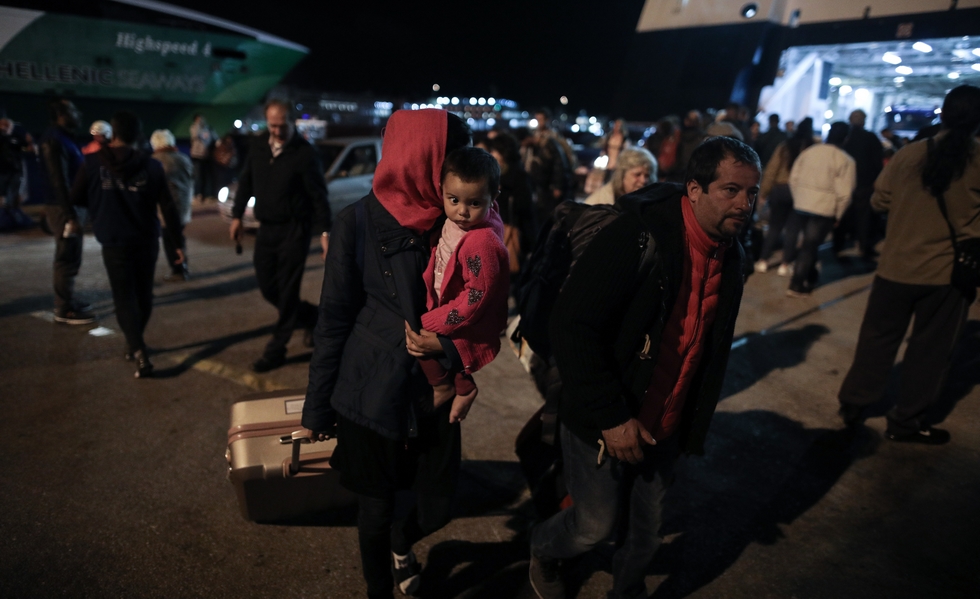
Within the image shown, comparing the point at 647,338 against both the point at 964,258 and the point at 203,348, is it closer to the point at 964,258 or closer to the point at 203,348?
the point at 964,258

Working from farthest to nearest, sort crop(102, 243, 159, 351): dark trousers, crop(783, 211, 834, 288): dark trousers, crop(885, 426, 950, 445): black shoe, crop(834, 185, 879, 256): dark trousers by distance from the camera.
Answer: crop(834, 185, 879, 256): dark trousers
crop(783, 211, 834, 288): dark trousers
crop(102, 243, 159, 351): dark trousers
crop(885, 426, 950, 445): black shoe

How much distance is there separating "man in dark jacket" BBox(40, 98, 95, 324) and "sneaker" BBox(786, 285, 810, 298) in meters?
7.55

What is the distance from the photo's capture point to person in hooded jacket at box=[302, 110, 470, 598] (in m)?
1.95

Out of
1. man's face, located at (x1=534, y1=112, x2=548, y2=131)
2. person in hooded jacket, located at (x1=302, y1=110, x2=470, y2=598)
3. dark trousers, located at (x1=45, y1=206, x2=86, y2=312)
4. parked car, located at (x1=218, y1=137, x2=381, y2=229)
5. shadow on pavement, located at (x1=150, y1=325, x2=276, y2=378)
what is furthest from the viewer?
parked car, located at (x1=218, y1=137, x2=381, y2=229)

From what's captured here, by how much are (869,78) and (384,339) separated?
18.2 metres

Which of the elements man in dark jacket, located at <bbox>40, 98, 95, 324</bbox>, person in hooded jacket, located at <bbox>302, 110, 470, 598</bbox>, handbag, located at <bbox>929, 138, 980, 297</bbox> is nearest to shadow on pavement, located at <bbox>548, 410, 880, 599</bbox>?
person in hooded jacket, located at <bbox>302, 110, 470, 598</bbox>

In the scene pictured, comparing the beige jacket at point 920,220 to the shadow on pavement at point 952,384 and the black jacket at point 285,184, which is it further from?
the black jacket at point 285,184

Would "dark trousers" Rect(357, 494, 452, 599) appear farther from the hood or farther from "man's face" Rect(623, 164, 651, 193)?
the hood

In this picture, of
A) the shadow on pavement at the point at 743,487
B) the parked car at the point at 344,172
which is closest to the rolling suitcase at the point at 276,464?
the shadow on pavement at the point at 743,487

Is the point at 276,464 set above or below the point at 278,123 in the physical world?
below

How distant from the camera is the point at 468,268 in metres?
1.88

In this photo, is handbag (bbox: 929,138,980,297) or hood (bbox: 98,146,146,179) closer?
handbag (bbox: 929,138,980,297)

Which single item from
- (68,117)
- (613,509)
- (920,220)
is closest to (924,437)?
(920,220)

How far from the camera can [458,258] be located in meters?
1.90
